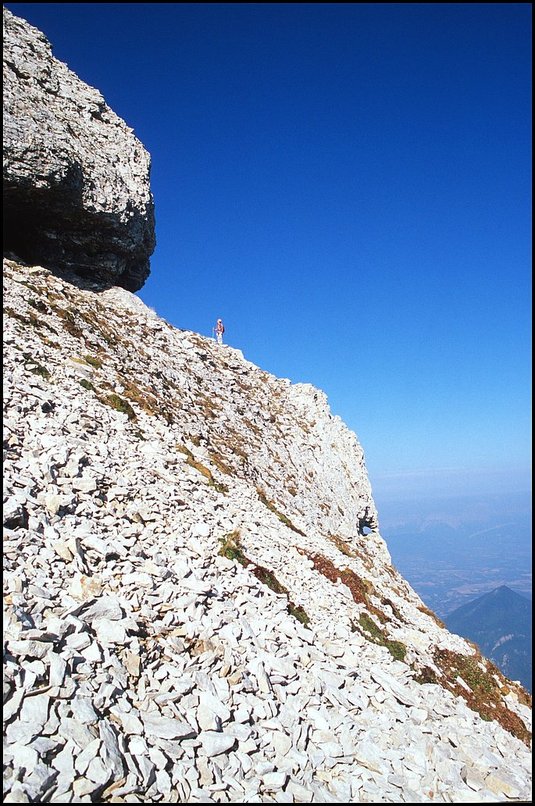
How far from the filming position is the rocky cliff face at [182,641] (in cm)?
858

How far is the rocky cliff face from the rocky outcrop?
7474mm

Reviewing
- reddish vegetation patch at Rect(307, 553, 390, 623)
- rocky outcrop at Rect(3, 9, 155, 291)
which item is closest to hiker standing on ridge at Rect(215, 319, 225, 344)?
rocky outcrop at Rect(3, 9, 155, 291)

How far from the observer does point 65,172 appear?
89.6ft

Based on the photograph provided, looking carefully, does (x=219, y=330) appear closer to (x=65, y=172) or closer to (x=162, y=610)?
(x=65, y=172)

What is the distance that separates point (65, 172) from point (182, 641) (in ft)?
94.7

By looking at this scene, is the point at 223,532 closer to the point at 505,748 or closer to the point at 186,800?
the point at 186,800

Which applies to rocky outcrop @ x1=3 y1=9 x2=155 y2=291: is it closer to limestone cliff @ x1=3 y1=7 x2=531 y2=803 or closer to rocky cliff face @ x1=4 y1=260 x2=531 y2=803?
limestone cliff @ x1=3 y1=7 x2=531 y2=803

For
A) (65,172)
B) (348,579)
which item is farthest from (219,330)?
(348,579)

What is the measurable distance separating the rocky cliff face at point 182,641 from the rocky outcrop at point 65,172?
7.47 metres

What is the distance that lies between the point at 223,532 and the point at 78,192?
1016 inches

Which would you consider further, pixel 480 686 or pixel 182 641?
pixel 480 686

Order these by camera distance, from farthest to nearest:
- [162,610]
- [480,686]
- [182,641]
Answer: [480,686], [162,610], [182,641]

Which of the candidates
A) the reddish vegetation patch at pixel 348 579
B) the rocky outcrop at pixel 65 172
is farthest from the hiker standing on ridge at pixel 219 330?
the reddish vegetation patch at pixel 348 579

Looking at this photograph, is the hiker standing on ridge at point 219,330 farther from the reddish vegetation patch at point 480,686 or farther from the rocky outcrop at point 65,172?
the reddish vegetation patch at point 480,686
